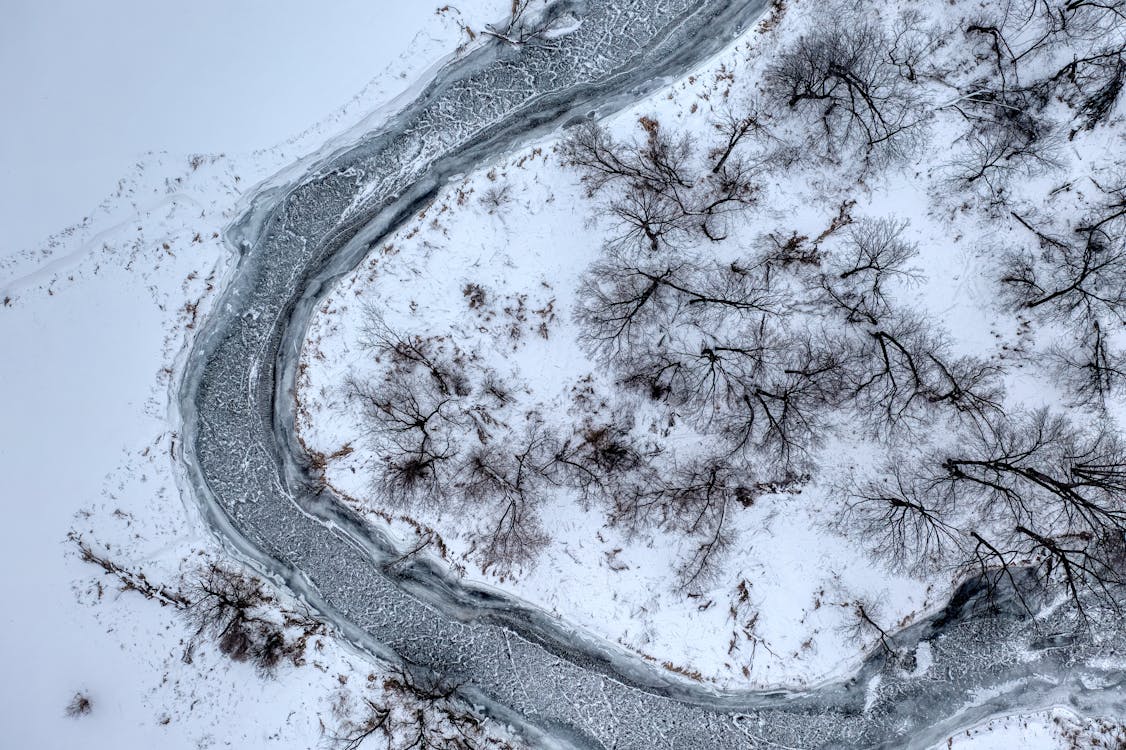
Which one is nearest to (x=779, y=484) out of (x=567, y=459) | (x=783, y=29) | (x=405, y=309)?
(x=567, y=459)

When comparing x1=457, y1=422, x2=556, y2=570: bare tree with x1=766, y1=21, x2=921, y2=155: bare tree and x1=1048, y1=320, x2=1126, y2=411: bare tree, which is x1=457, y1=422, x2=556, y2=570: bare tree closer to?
x1=766, y1=21, x2=921, y2=155: bare tree

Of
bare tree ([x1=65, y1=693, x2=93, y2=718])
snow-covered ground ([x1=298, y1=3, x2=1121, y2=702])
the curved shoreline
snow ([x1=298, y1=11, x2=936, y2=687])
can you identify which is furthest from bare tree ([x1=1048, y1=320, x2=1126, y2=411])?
bare tree ([x1=65, y1=693, x2=93, y2=718])

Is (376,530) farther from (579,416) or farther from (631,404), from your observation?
(631,404)

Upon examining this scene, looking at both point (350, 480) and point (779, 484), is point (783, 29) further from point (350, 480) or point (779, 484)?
point (350, 480)

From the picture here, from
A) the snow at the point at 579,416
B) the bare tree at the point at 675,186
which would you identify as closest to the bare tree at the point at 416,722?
the snow at the point at 579,416

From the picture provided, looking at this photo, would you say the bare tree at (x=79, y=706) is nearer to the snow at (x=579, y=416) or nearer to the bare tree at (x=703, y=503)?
the snow at (x=579, y=416)

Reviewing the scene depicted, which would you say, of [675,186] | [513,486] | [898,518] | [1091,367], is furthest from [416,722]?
[1091,367]
